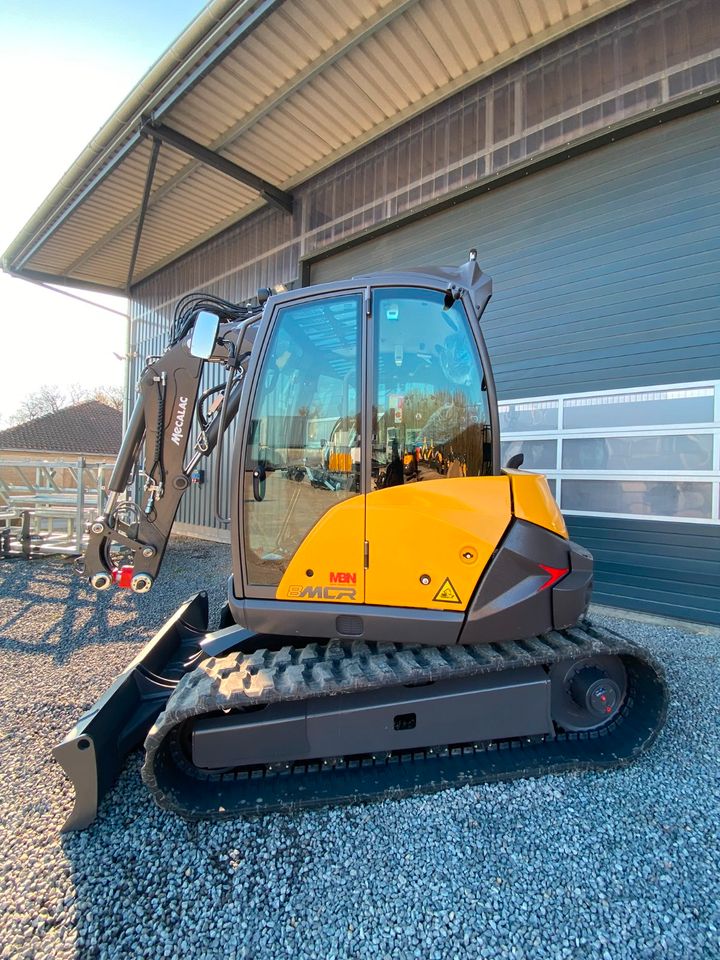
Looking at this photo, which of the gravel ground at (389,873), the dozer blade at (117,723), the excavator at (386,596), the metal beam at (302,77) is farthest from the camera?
the metal beam at (302,77)

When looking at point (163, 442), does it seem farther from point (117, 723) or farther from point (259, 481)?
point (117, 723)

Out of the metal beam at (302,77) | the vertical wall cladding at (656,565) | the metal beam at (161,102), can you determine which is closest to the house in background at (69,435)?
the metal beam at (161,102)

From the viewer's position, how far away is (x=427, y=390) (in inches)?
103

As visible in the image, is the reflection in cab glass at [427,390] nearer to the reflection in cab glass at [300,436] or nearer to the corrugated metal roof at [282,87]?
the reflection in cab glass at [300,436]

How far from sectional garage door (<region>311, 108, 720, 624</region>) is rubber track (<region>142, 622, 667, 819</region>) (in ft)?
9.81

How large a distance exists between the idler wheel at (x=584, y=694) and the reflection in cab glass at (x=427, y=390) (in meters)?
1.27

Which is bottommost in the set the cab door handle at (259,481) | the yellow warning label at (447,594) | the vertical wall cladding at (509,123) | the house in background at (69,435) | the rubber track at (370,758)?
the rubber track at (370,758)

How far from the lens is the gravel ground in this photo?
5.48 ft

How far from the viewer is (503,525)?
8.23 ft

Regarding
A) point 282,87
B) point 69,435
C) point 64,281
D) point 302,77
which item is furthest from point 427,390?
point 69,435

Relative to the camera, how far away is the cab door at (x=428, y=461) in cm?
246

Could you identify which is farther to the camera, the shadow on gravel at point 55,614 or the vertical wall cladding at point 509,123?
the vertical wall cladding at point 509,123

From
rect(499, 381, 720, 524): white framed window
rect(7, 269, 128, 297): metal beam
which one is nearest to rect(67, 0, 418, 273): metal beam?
rect(499, 381, 720, 524): white framed window

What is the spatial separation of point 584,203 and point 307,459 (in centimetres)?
535
